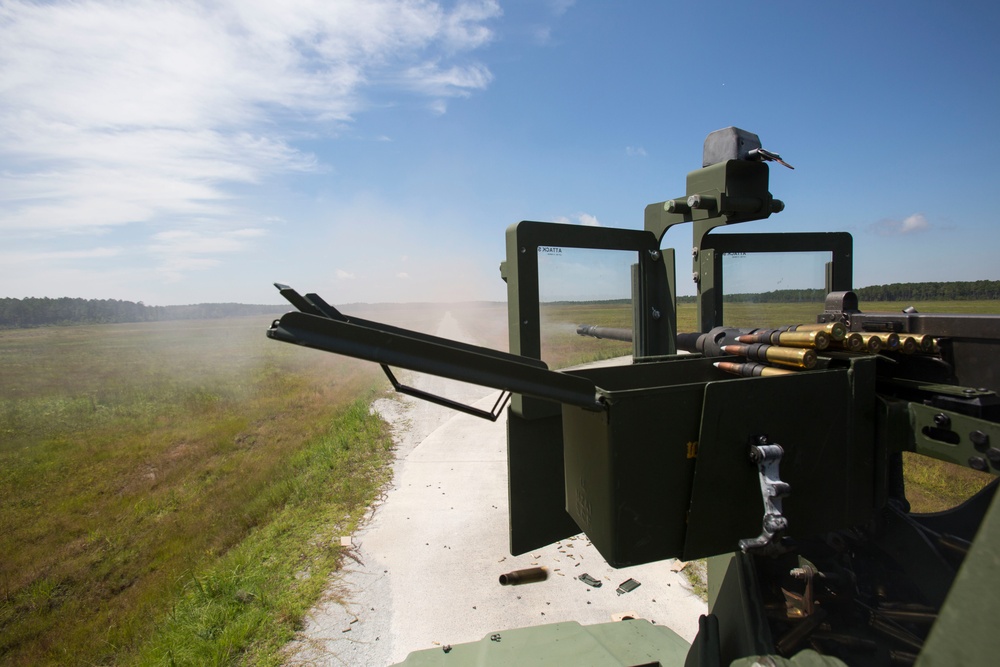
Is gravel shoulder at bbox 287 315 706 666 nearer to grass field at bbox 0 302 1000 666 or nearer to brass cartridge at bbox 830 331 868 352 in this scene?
grass field at bbox 0 302 1000 666

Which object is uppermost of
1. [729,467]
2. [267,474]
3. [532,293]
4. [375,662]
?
[532,293]

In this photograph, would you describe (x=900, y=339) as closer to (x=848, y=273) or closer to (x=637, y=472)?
(x=637, y=472)

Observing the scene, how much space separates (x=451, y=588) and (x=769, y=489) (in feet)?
14.5

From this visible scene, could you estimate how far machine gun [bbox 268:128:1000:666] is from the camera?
1.71 metres

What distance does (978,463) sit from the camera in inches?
67.8

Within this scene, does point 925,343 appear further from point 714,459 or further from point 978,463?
point 714,459

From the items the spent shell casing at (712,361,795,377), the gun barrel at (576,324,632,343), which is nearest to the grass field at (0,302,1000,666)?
the gun barrel at (576,324,632,343)

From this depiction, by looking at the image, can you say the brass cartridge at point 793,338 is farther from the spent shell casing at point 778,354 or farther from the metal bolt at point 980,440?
the metal bolt at point 980,440

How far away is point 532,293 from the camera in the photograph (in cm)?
342

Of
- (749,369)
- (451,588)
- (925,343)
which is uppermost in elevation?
(925,343)

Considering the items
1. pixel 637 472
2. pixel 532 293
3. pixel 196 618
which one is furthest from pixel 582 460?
pixel 196 618

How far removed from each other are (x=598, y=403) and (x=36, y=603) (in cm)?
1551

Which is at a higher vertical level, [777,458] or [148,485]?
[777,458]

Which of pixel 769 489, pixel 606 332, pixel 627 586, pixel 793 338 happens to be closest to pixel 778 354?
pixel 793 338
